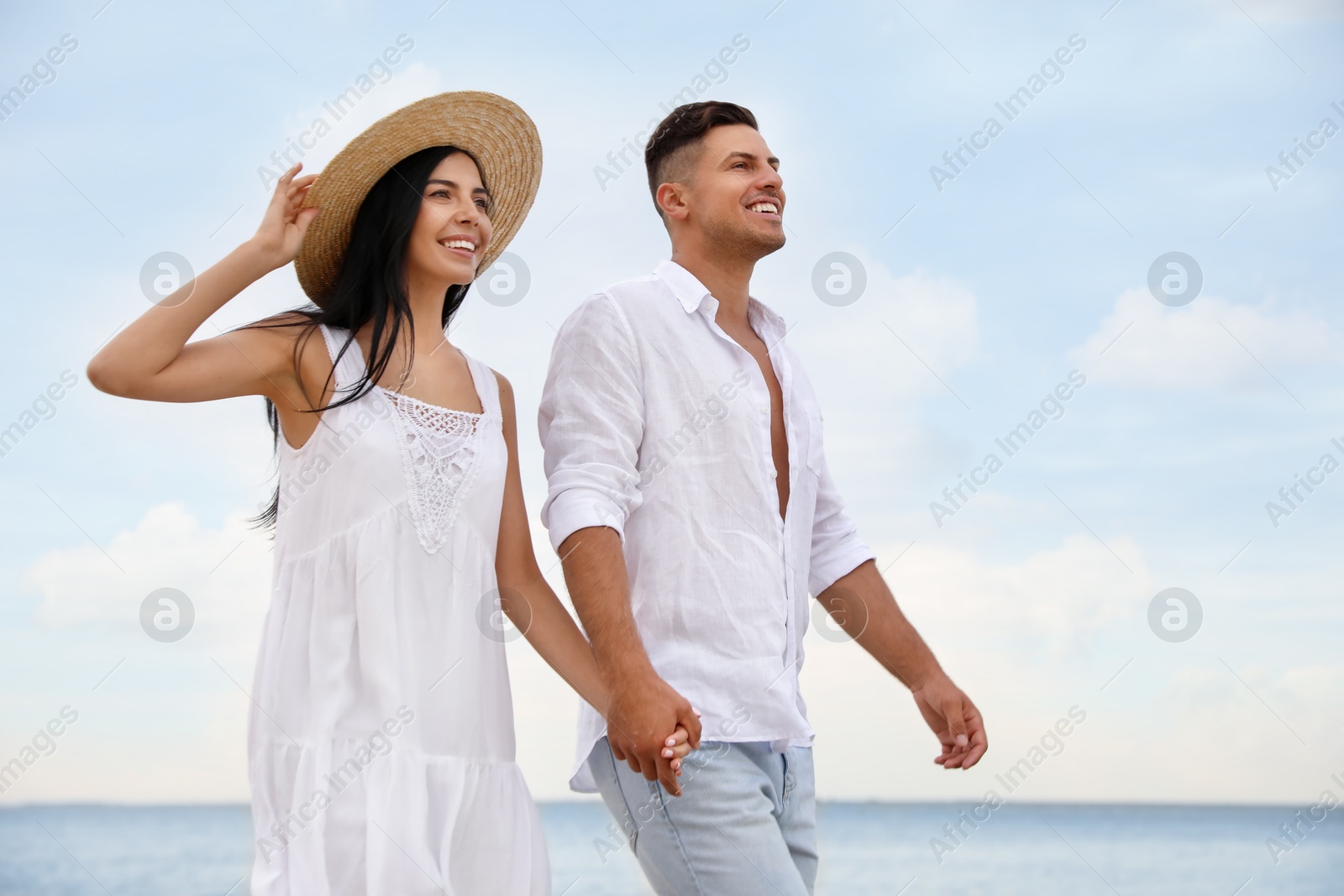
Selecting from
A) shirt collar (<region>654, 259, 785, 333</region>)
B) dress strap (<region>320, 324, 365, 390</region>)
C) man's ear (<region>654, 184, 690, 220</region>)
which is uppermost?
man's ear (<region>654, 184, 690, 220</region>)

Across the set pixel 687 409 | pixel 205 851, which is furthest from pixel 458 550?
pixel 205 851

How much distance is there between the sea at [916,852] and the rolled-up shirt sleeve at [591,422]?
850cm

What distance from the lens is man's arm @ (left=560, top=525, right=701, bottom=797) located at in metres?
2.23

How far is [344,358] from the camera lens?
7.73 feet

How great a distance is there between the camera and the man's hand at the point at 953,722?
2.94 metres

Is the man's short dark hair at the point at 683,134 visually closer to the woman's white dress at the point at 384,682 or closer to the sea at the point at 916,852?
the woman's white dress at the point at 384,682

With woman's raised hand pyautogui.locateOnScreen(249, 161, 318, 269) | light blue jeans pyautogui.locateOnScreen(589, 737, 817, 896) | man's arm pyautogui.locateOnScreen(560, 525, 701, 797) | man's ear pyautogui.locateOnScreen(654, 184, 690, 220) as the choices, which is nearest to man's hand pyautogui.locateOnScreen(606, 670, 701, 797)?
man's arm pyautogui.locateOnScreen(560, 525, 701, 797)

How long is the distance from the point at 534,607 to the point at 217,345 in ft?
2.50

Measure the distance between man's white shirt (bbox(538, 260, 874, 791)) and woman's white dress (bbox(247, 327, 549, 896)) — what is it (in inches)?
10.4

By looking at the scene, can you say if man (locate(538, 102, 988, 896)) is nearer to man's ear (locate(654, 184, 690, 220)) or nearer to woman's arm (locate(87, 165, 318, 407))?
man's ear (locate(654, 184, 690, 220))

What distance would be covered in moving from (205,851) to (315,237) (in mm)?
13219

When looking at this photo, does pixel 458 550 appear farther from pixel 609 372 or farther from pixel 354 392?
pixel 609 372

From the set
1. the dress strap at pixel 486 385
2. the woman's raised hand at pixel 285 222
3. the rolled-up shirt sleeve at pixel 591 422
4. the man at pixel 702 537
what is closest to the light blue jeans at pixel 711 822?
the man at pixel 702 537

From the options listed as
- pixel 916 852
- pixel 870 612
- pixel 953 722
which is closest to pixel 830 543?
pixel 870 612
